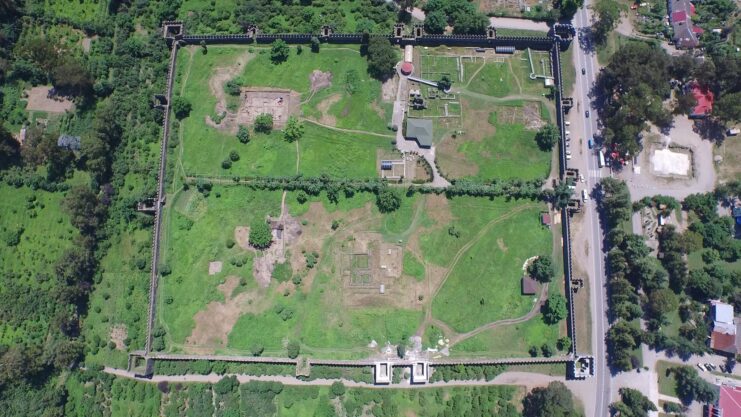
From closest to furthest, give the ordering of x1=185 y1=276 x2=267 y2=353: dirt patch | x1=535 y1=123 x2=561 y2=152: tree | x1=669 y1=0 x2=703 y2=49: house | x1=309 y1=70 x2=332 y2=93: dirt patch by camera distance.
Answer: x1=185 y1=276 x2=267 y2=353: dirt patch → x1=535 y1=123 x2=561 y2=152: tree → x1=669 y1=0 x2=703 y2=49: house → x1=309 y1=70 x2=332 y2=93: dirt patch

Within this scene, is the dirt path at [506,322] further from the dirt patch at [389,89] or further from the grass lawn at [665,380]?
the dirt patch at [389,89]

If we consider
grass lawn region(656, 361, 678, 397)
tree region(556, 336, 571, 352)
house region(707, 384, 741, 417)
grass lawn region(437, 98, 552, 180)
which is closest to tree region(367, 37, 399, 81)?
grass lawn region(437, 98, 552, 180)

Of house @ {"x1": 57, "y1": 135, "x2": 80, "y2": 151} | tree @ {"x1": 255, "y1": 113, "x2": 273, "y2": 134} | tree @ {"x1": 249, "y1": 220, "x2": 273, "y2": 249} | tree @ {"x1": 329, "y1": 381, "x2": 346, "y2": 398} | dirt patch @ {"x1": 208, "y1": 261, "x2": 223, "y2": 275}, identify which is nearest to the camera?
tree @ {"x1": 329, "y1": 381, "x2": 346, "y2": 398}

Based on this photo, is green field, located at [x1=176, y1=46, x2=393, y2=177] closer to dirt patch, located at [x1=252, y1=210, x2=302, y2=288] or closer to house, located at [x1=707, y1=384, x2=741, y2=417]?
dirt patch, located at [x1=252, y1=210, x2=302, y2=288]

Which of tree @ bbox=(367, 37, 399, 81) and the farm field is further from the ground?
tree @ bbox=(367, 37, 399, 81)

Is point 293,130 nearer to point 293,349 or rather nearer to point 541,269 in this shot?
point 293,349

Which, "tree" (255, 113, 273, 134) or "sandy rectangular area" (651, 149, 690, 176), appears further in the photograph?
"sandy rectangular area" (651, 149, 690, 176)

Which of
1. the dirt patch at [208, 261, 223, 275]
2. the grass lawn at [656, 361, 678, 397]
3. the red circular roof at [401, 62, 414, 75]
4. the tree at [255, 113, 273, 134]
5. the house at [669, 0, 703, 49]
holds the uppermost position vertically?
the house at [669, 0, 703, 49]

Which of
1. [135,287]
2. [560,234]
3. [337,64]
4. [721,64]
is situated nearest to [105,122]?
[135,287]
